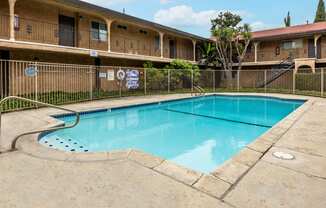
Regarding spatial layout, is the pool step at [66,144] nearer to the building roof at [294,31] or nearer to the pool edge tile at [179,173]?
the pool edge tile at [179,173]

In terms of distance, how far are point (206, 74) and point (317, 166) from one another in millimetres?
21080

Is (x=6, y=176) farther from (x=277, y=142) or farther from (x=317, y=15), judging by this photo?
(x=317, y=15)

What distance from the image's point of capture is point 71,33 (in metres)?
17.2

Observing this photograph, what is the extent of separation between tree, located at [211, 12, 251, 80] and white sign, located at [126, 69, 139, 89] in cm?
956

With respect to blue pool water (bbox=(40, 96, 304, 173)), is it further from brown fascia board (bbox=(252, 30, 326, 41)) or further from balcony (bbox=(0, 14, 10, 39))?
brown fascia board (bbox=(252, 30, 326, 41))

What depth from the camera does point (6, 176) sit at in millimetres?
3783

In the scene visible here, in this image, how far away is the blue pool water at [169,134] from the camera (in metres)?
6.60

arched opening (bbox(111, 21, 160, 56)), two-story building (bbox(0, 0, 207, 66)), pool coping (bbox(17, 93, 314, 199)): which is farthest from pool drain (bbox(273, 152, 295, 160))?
arched opening (bbox(111, 21, 160, 56))

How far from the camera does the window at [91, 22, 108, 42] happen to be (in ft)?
60.9

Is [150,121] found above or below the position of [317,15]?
below

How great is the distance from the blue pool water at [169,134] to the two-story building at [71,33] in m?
5.95

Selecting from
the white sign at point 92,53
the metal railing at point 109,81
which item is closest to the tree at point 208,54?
the metal railing at point 109,81

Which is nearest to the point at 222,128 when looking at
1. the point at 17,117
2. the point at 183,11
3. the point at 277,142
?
the point at 277,142

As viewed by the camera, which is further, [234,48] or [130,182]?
[234,48]
